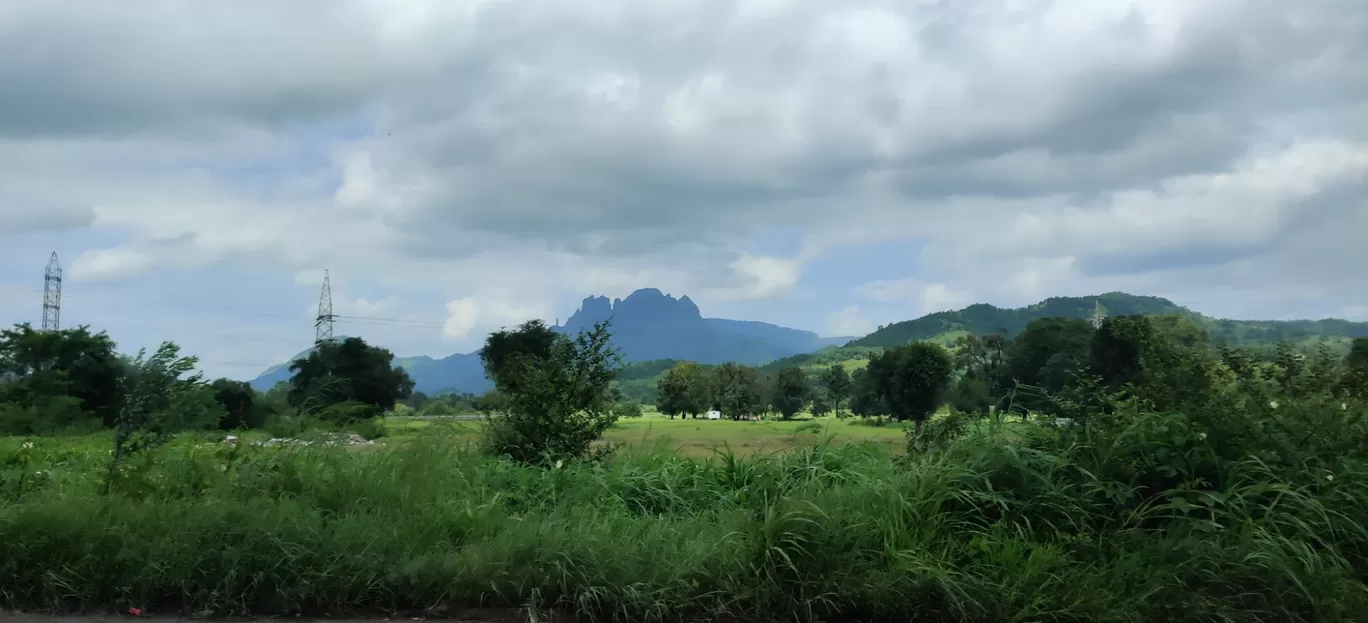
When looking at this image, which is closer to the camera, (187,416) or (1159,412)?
(1159,412)

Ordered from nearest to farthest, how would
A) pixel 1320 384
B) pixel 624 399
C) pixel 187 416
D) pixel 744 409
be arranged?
pixel 1320 384 < pixel 187 416 < pixel 624 399 < pixel 744 409

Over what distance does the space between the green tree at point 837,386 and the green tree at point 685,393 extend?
205cm

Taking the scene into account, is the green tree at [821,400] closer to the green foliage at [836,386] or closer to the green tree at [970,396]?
the green foliage at [836,386]

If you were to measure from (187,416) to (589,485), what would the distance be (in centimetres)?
338

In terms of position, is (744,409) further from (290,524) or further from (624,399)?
(290,524)

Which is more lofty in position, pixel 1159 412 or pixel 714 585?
pixel 1159 412

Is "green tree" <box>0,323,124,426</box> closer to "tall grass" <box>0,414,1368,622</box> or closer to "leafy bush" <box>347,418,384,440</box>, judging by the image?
"leafy bush" <box>347,418,384,440</box>

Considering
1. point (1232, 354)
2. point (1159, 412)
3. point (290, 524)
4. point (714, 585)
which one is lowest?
point (714, 585)

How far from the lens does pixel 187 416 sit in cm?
611

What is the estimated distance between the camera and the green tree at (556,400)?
664cm

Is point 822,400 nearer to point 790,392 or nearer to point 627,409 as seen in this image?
point 790,392

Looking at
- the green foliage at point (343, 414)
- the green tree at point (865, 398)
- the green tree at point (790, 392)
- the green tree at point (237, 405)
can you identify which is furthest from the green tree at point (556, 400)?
the green tree at point (790, 392)

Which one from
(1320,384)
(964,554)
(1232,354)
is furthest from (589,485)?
(1320,384)

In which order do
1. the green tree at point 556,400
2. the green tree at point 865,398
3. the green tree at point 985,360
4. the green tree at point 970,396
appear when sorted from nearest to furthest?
the green tree at point 970,396, the green tree at point 556,400, the green tree at point 985,360, the green tree at point 865,398
